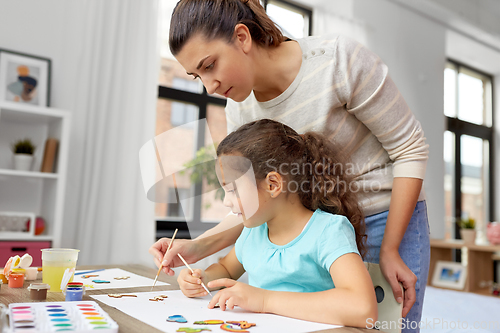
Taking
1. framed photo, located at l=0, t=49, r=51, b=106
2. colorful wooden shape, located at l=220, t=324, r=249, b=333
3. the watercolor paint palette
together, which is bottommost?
colorful wooden shape, located at l=220, t=324, r=249, b=333

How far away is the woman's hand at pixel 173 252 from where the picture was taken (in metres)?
0.96

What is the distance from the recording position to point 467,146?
5164mm

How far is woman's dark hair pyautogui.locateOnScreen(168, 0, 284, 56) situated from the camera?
0.92 m

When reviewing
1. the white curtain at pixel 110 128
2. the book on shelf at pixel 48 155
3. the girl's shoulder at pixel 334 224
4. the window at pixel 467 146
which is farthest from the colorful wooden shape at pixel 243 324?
the window at pixel 467 146

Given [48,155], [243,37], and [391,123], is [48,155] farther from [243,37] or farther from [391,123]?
[391,123]

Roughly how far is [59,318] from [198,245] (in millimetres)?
483

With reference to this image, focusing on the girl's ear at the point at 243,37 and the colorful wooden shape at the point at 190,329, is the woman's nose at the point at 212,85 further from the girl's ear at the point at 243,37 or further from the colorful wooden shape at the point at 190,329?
the colorful wooden shape at the point at 190,329

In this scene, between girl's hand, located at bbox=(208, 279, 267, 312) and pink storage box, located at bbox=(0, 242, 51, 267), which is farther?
pink storage box, located at bbox=(0, 242, 51, 267)

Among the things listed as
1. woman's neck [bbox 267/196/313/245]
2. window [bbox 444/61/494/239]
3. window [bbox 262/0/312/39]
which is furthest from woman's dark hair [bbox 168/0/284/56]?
window [bbox 444/61/494/239]

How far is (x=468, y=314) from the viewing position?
78.7 inches

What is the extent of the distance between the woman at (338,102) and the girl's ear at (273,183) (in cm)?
18

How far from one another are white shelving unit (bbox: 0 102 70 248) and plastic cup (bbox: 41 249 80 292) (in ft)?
4.68

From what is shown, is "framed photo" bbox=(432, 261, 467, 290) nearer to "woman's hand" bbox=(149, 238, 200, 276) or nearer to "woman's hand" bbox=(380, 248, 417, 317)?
"woman's hand" bbox=(380, 248, 417, 317)

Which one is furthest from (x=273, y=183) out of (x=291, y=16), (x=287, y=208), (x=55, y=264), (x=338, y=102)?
(x=291, y=16)
